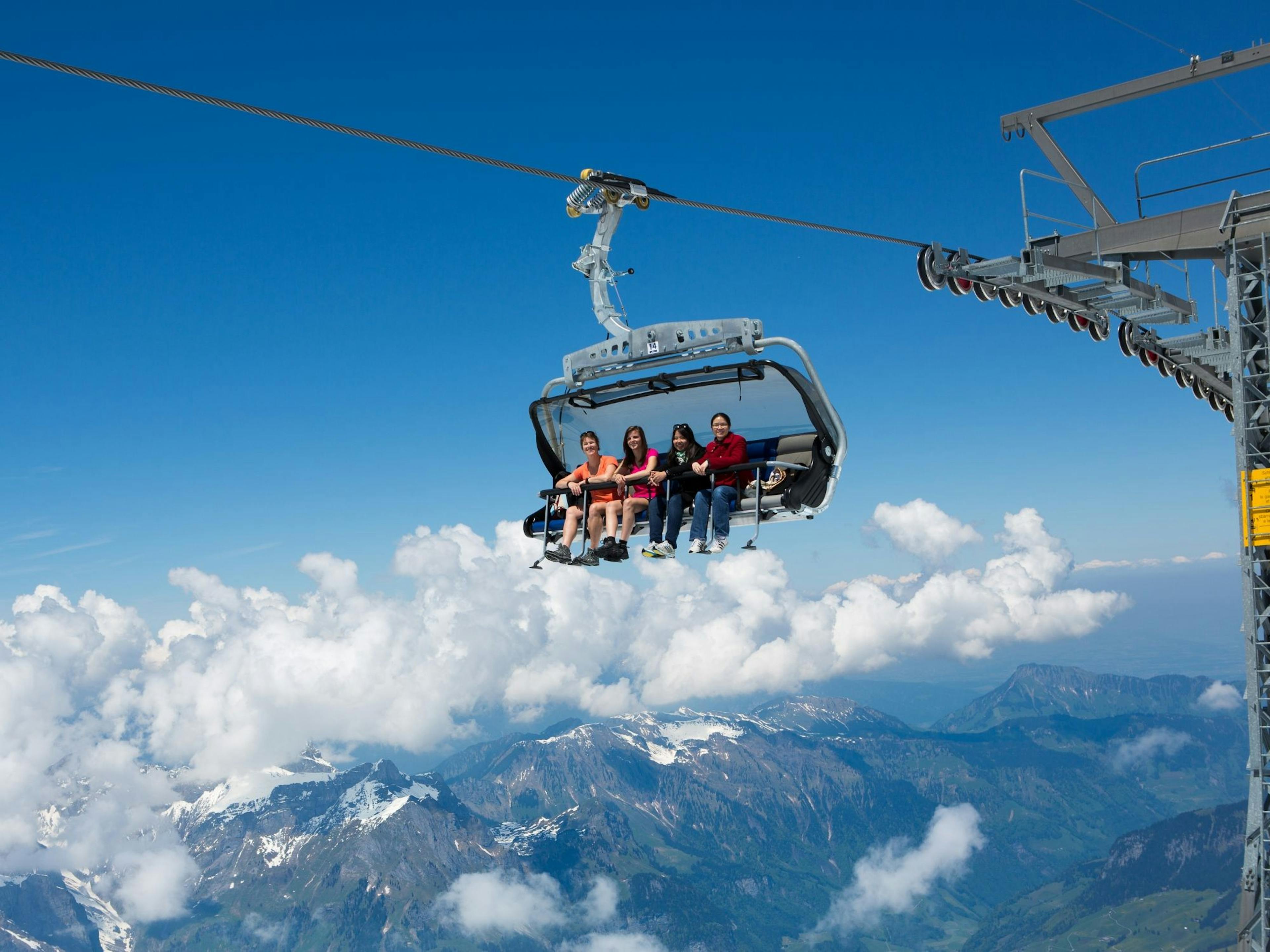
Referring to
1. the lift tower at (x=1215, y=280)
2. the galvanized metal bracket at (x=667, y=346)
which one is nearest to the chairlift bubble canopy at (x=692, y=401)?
the galvanized metal bracket at (x=667, y=346)

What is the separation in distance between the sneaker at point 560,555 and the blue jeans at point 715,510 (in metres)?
1.81

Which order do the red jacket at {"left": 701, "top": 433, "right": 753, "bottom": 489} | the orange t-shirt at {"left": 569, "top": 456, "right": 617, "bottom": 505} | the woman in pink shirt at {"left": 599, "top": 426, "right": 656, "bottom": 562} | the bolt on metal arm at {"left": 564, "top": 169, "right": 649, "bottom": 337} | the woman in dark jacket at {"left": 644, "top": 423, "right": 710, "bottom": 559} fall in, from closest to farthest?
the bolt on metal arm at {"left": 564, "top": 169, "right": 649, "bottom": 337} → the red jacket at {"left": 701, "top": 433, "right": 753, "bottom": 489} → the woman in dark jacket at {"left": 644, "top": 423, "right": 710, "bottom": 559} → the woman in pink shirt at {"left": 599, "top": 426, "right": 656, "bottom": 562} → the orange t-shirt at {"left": 569, "top": 456, "right": 617, "bottom": 505}

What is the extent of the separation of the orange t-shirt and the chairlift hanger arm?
31.2 ft

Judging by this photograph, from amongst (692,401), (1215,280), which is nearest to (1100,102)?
(1215,280)

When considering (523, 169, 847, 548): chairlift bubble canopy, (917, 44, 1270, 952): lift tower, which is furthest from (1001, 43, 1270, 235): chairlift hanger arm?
(523, 169, 847, 548): chairlift bubble canopy

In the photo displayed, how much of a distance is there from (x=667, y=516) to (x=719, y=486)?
2.93ft

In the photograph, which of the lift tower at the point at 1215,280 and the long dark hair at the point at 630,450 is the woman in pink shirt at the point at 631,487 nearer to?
the long dark hair at the point at 630,450

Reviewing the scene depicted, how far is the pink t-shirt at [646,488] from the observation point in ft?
50.2

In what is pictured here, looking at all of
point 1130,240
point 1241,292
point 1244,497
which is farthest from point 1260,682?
point 1130,240

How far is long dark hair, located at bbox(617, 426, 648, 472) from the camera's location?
15.8m

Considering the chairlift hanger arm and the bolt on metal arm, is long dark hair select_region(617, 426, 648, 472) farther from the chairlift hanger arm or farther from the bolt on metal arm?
the chairlift hanger arm

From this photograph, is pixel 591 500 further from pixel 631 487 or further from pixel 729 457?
pixel 729 457

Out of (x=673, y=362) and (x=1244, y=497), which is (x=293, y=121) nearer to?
(x=673, y=362)

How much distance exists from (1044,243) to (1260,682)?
313 inches
